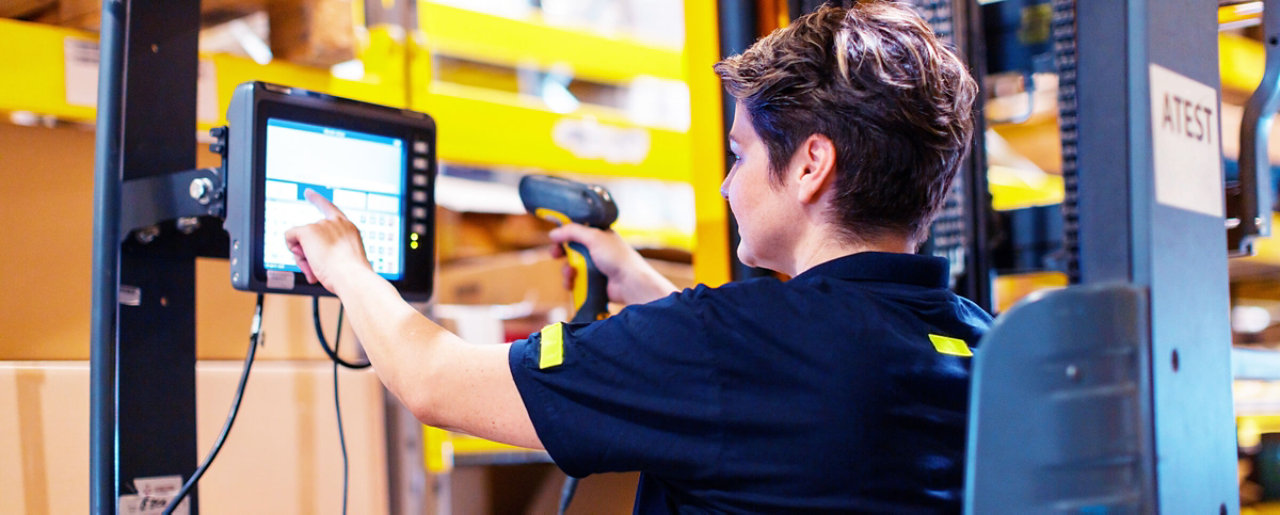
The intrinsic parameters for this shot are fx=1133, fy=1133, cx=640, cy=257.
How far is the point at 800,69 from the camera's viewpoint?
1495mm

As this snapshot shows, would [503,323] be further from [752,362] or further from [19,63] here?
[752,362]

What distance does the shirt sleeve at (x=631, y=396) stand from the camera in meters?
1.35

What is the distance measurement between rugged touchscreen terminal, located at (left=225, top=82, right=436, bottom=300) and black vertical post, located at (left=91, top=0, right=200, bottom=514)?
0.57ft

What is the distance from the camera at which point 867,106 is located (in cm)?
146

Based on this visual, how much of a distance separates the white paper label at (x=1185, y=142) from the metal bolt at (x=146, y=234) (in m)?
1.37

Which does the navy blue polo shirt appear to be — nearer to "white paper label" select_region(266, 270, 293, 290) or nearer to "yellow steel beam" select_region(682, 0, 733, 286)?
"white paper label" select_region(266, 270, 293, 290)

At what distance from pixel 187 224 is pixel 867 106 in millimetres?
1022

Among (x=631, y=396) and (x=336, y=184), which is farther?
(x=336, y=184)

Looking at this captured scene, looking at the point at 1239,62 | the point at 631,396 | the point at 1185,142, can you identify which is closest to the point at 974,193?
the point at 1185,142

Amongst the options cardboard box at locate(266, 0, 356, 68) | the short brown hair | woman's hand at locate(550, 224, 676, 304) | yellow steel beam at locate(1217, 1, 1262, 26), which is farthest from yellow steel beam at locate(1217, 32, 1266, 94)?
cardboard box at locate(266, 0, 356, 68)

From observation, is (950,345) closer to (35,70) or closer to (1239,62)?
(35,70)

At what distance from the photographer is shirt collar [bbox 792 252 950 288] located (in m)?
1.48

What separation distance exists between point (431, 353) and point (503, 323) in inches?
70.8

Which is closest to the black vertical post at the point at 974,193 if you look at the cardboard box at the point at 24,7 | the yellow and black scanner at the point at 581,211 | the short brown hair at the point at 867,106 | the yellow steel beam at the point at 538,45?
the yellow and black scanner at the point at 581,211
